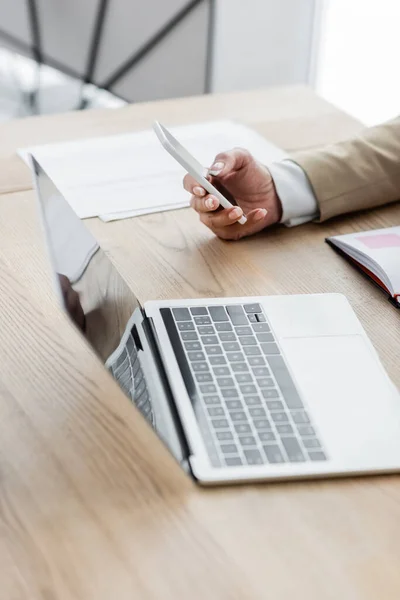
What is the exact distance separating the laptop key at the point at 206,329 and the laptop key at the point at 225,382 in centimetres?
8

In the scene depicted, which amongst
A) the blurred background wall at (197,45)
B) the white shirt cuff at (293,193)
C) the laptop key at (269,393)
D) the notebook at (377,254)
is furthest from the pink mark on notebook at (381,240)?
the blurred background wall at (197,45)

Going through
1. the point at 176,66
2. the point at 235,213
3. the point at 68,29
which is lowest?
the point at 176,66

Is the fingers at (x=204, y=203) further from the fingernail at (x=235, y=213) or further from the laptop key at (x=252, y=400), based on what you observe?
the laptop key at (x=252, y=400)

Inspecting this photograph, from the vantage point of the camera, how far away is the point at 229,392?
0.75 m

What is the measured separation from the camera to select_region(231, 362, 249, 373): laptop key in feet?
2.55

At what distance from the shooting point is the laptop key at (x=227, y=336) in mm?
821

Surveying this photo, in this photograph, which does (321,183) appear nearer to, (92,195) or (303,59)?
(92,195)

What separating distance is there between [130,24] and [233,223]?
223cm

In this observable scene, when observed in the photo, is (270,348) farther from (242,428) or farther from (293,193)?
(293,193)

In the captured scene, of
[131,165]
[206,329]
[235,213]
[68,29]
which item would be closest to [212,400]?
[206,329]

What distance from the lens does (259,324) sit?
2.80 feet

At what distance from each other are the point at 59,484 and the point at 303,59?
2.79m

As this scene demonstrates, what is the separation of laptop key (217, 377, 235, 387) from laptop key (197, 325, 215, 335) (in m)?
0.08

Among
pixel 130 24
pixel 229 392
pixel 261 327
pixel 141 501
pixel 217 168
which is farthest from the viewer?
pixel 130 24
